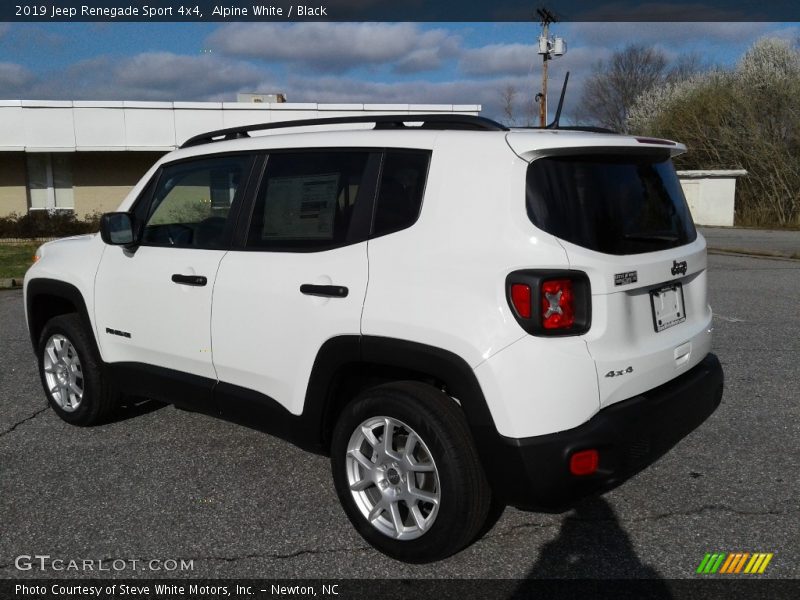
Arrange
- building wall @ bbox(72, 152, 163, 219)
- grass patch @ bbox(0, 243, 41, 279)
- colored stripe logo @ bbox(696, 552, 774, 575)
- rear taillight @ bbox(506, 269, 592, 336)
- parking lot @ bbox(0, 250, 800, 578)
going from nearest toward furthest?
1. rear taillight @ bbox(506, 269, 592, 336)
2. colored stripe logo @ bbox(696, 552, 774, 575)
3. parking lot @ bbox(0, 250, 800, 578)
4. grass patch @ bbox(0, 243, 41, 279)
5. building wall @ bbox(72, 152, 163, 219)

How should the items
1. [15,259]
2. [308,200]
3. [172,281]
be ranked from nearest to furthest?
[308,200] < [172,281] < [15,259]

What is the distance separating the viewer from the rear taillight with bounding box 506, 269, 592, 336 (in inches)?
107

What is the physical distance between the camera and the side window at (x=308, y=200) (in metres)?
3.33

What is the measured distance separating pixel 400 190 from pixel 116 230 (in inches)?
72.7

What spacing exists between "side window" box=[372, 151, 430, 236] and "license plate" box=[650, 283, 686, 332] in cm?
107

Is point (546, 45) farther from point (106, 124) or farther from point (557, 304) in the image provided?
point (557, 304)

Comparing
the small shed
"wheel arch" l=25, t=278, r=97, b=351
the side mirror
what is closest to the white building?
the small shed

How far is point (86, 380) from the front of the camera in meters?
4.63

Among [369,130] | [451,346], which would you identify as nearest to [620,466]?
[451,346]

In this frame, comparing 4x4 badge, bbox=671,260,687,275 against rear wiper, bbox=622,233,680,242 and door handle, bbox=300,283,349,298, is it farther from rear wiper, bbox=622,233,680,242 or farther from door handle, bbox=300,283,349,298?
door handle, bbox=300,283,349,298

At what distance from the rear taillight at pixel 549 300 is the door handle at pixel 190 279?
1746mm

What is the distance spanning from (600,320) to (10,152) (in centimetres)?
2571

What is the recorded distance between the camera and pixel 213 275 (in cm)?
374

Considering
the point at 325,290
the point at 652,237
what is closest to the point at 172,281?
the point at 325,290
